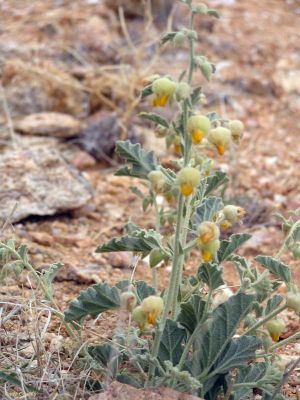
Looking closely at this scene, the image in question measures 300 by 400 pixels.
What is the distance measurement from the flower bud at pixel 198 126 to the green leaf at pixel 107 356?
1.94ft

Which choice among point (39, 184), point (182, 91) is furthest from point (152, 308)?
point (39, 184)

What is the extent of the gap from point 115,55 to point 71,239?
1980 mm

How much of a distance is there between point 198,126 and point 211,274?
38 cm

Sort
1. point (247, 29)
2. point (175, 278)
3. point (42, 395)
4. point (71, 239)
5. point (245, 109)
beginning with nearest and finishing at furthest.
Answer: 1. point (175, 278)
2. point (42, 395)
3. point (71, 239)
4. point (245, 109)
5. point (247, 29)

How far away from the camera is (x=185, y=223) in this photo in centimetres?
209

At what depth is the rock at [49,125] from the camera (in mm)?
4212

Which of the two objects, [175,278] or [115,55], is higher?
[175,278]

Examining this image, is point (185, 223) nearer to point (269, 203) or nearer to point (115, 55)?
point (269, 203)

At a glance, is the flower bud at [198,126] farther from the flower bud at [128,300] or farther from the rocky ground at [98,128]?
the rocky ground at [98,128]

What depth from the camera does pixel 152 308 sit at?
1.82 m

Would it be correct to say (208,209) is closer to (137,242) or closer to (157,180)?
(137,242)

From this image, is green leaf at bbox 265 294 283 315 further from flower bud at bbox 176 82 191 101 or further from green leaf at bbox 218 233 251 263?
flower bud at bbox 176 82 191 101

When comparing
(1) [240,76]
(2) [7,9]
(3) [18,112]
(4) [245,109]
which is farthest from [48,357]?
(2) [7,9]

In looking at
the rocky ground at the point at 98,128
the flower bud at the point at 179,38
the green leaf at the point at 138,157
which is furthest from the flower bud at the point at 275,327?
the flower bud at the point at 179,38
